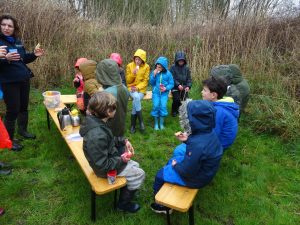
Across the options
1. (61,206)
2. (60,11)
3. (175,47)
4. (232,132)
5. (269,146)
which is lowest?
(61,206)

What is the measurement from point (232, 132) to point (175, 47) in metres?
5.38

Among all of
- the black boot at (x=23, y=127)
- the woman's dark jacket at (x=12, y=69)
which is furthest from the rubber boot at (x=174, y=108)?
the woman's dark jacket at (x=12, y=69)

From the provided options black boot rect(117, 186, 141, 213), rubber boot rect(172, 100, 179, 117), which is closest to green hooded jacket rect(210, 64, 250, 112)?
rubber boot rect(172, 100, 179, 117)

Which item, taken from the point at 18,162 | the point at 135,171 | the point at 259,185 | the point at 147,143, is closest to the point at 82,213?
the point at 135,171

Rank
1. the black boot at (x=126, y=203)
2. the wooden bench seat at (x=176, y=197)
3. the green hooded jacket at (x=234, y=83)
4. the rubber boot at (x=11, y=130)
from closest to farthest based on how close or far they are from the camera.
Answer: the wooden bench seat at (x=176, y=197) < the black boot at (x=126, y=203) < the rubber boot at (x=11, y=130) < the green hooded jacket at (x=234, y=83)

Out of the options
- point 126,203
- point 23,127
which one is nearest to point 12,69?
point 23,127

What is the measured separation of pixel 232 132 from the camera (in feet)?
11.2

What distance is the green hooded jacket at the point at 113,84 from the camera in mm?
3318

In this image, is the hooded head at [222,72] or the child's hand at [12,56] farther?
the hooded head at [222,72]

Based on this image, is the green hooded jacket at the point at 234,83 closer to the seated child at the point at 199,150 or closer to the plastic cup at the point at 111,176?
the seated child at the point at 199,150

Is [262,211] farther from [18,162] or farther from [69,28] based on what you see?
[69,28]

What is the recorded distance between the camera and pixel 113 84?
3381mm

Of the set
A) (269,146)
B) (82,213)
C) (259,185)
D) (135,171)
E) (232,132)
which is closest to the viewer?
(135,171)

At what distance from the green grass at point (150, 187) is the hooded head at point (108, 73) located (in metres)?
1.36
